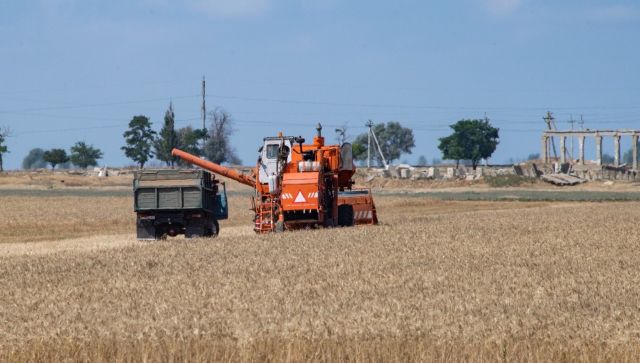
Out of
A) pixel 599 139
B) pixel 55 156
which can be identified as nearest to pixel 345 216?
pixel 599 139

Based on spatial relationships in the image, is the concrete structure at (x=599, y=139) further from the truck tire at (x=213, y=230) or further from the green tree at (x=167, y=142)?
the truck tire at (x=213, y=230)

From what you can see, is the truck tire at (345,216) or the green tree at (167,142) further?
the green tree at (167,142)

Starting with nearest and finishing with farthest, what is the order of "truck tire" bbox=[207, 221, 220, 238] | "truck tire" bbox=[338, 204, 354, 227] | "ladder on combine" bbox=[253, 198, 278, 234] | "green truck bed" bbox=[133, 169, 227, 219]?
"green truck bed" bbox=[133, 169, 227, 219] < "ladder on combine" bbox=[253, 198, 278, 234] < "truck tire" bbox=[207, 221, 220, 238] < "truck tire" bbox=[338, 204, 354, 227]

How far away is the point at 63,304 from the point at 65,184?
301 ft

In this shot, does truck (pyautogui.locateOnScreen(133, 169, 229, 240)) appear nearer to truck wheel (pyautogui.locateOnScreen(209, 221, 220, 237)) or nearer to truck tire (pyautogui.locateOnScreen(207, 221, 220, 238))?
truck tire (pyautogui.locateOnScreen(207, 221, 220, 238))

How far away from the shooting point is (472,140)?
520ft

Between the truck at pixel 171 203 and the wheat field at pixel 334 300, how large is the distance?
5.19 meters

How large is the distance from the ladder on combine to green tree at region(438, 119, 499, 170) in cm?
12345

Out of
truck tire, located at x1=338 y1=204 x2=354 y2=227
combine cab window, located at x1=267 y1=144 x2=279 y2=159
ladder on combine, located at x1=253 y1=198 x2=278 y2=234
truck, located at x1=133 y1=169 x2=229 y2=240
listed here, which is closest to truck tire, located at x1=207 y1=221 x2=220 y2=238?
truck, located at x1=133 y1=169 x2=229 y2=240

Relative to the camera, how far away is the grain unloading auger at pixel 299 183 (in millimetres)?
34125

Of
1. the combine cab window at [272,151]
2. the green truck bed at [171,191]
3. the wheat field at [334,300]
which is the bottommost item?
the wheat field at [334,300]

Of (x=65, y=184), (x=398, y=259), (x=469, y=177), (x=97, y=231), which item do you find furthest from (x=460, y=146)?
(x=398, y=259)

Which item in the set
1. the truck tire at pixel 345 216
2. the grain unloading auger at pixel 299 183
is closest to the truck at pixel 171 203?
the grain unloading auger at pixel 299 183

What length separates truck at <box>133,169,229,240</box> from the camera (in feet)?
111
